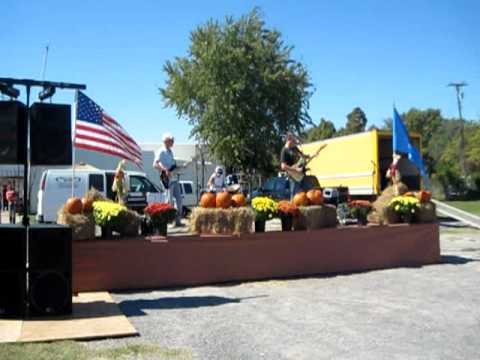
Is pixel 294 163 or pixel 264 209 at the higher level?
pixel 294 163

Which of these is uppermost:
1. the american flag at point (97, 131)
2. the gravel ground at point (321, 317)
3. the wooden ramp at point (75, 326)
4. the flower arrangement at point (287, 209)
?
the american flag at point (97, 131)

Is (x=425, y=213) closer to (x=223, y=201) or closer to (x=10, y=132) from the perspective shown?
(x=223, y=201)

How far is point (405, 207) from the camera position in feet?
34.3

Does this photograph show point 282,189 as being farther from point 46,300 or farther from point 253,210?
point 46,300

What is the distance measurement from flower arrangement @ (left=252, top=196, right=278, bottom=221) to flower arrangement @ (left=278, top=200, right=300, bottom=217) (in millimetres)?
101

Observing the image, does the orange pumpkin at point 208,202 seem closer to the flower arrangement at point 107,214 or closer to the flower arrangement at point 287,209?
the flower arrangement at point 287,209

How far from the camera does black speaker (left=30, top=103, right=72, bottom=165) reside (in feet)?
22.0

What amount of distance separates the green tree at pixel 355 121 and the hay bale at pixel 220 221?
258 ft

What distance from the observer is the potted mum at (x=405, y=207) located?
34.4 ft

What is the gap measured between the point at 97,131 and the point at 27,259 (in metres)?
3.88

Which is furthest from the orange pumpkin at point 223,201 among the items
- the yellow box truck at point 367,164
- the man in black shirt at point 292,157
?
the yellow box truck at point 367,164

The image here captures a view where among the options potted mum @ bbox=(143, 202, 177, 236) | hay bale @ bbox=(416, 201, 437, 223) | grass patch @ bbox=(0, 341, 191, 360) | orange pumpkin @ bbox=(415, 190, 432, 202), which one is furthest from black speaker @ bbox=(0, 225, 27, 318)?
orange pumpkin @ bbox=(415, 190, 432, 202)

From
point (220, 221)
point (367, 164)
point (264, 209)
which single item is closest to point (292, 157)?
point (264, 209)

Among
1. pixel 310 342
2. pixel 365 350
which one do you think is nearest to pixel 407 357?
pixel 365 350
